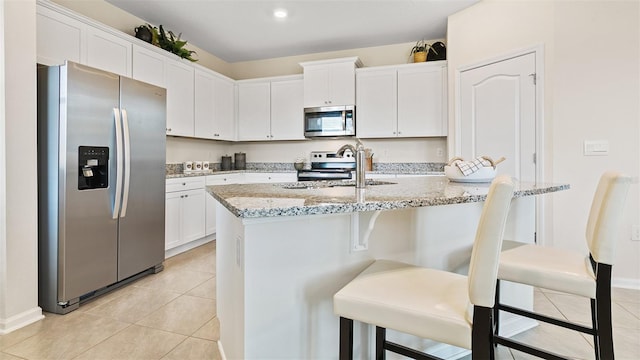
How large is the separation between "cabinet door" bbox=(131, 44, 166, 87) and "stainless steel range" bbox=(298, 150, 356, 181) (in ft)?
6.78

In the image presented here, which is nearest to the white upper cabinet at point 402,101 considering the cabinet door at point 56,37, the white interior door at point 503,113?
the white interior door at point 503,113

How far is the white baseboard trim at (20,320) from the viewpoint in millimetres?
1976

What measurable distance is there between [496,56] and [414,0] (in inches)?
39.4

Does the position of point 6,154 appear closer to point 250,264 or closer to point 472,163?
point 250,264

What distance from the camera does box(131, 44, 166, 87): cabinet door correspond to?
132 inches

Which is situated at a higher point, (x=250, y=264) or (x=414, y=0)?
(x=414, y=0)

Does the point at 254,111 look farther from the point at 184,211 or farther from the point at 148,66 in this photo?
the point at 184,211

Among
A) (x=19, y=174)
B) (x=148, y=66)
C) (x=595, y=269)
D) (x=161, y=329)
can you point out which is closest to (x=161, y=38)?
(x=148, y=66)

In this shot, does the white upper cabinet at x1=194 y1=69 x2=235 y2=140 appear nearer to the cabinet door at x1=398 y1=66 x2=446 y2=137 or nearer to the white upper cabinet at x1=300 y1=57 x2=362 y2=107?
the white upper cabinet at x1=300 y1=57 x2=362 y2=107

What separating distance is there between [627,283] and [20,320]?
4437mm

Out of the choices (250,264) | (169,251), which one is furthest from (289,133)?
(250,264)

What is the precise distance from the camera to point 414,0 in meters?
3.40

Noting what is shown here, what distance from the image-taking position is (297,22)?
389 cm

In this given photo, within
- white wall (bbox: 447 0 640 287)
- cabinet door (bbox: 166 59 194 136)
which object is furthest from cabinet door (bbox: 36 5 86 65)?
white wall (bbox: 447 0 640 287)
